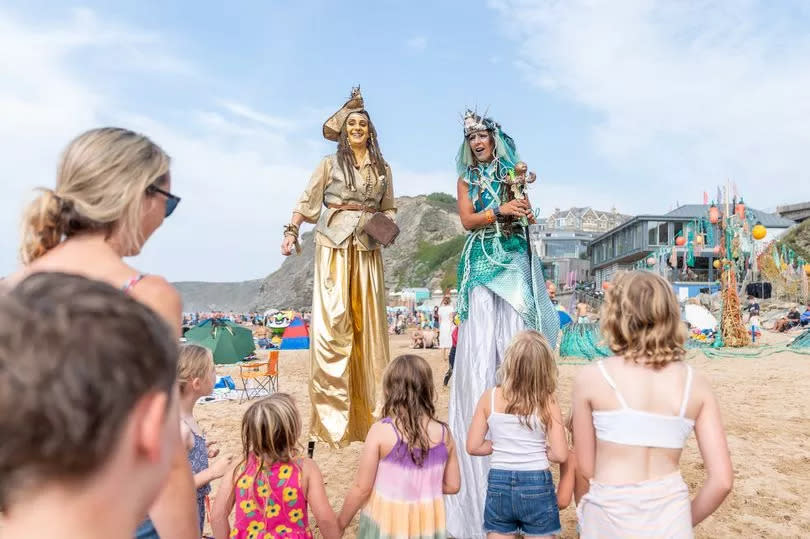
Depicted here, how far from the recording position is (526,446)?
2.74 m

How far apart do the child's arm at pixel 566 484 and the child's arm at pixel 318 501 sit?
3.33ft

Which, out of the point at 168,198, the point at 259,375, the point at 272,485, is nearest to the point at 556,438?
the point at 272,485

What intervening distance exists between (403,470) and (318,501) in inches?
14.8

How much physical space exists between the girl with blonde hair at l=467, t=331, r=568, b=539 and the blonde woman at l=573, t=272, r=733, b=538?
0.58 meters

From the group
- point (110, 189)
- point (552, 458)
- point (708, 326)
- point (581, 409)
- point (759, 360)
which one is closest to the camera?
point (110, 189)

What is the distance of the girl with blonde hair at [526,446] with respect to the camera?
271 cm

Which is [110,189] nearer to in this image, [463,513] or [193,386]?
[193,386]

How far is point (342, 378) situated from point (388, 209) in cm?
144

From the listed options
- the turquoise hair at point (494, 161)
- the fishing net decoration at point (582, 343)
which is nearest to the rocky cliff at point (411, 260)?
the fishing net decoration at point (582, 343)

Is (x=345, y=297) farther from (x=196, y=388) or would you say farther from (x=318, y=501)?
(x=318, y=501)

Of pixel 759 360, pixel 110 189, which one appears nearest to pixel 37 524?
pixel 110 189

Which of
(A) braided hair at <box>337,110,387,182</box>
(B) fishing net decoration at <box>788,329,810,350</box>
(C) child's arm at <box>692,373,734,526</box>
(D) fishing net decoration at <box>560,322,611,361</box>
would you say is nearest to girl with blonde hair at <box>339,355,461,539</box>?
(C) child's arm at <box>692,373,734,526</box>

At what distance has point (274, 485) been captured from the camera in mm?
2422

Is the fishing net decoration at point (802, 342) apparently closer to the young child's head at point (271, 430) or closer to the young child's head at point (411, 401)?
the young child's head at point (411, 401)
